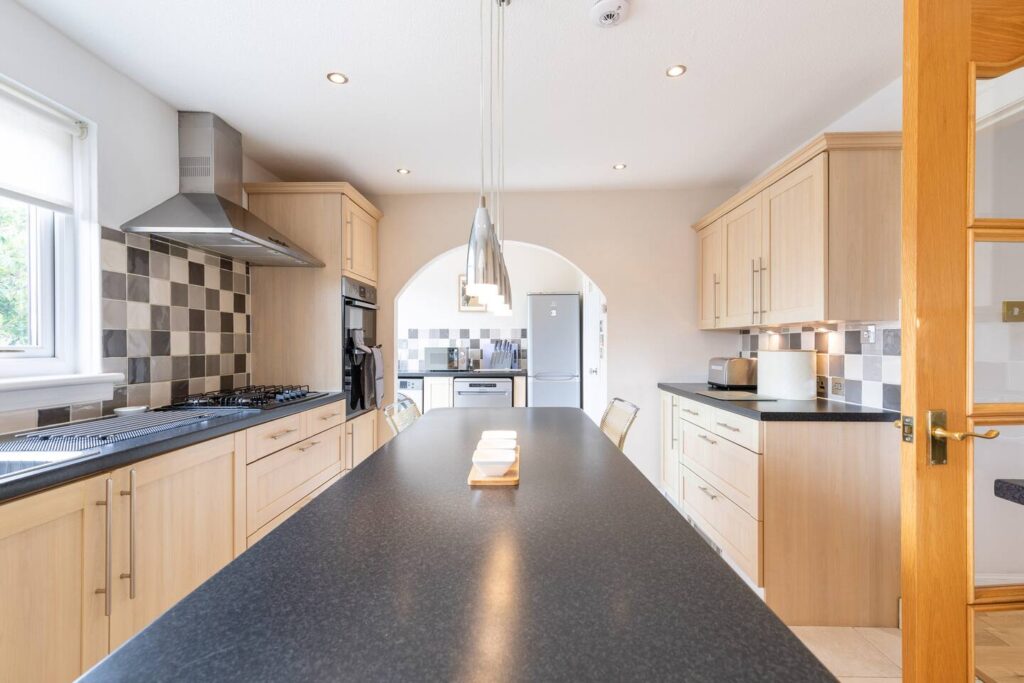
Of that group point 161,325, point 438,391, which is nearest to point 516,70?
point 161,325

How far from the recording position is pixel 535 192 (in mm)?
3717

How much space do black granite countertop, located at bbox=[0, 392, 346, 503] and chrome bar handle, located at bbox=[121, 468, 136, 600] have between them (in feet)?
0.22

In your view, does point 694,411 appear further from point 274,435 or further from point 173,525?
point 173,525

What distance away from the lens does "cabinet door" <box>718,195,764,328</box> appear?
2.73m

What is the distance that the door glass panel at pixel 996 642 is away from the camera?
3.57 feet

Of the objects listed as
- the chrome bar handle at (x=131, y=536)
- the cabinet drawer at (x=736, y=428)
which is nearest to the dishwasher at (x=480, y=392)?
the cabinet drawer at (x=736, y=428)

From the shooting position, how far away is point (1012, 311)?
113cm

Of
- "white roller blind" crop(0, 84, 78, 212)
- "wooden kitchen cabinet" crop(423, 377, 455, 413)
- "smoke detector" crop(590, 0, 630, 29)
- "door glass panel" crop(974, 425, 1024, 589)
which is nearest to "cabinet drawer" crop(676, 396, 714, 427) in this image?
"door glass panel" crop(974, 425, 1024, 589)

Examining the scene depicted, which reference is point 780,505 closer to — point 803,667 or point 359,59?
point 803,667

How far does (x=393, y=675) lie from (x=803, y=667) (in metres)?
0.43

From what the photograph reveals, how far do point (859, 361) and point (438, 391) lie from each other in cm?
401

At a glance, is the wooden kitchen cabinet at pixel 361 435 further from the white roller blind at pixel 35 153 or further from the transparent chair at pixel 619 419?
the white roller blind at pixel 35 153

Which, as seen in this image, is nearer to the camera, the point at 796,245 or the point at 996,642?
the point at 996,642

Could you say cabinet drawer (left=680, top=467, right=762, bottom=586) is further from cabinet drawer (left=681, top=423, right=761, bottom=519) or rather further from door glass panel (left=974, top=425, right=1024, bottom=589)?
door glass panel (left=974, top=425, right=1024, bottom=589)
